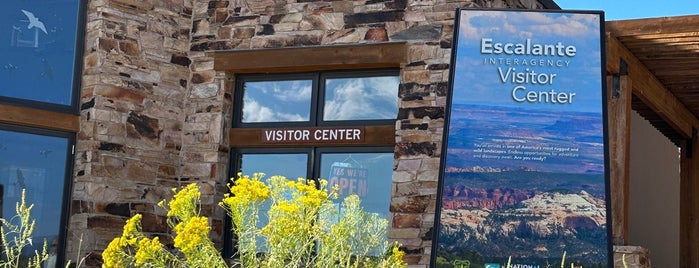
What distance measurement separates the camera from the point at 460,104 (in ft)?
27.6

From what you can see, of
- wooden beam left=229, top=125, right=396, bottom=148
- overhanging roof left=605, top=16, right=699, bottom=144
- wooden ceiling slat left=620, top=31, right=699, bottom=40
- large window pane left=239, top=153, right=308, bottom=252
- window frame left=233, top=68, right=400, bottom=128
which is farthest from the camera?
large window pane left=239, top=153, right=308, bottom=252

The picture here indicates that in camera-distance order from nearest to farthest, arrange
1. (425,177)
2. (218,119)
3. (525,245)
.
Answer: (525,245) < (425,177) < (218,119)

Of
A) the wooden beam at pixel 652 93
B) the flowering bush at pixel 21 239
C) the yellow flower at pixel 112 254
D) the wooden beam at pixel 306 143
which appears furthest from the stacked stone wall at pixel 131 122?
the yellow flower at pixel 112 254

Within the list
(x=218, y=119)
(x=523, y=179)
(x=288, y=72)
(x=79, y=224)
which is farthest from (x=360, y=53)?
(x=79, y=224)

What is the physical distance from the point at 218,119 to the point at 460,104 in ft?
9.75

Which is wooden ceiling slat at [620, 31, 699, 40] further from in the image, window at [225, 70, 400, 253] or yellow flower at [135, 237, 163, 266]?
yellow flower at [135, 237, 163, 266]

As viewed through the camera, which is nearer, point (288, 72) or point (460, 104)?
point (460, 104)

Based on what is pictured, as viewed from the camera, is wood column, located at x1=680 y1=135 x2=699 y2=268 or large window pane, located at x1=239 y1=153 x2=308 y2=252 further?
wood column, located at x1=680 y1=135 x2=699 y2=268

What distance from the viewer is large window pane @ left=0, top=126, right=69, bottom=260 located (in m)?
9.36

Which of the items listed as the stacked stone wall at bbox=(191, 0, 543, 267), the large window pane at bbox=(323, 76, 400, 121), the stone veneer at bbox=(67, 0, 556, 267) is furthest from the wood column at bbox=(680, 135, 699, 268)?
the large window pane at bbox=(323, 76, 400, 121)

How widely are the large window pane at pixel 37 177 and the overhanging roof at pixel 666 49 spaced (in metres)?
5.09

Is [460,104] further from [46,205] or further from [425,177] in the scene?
[46,205]

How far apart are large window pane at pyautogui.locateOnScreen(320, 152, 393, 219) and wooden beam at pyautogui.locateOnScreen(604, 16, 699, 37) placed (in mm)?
2304

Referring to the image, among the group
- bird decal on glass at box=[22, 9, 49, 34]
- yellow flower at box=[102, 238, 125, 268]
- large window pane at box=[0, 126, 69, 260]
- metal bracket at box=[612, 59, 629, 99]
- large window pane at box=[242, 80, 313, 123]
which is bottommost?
yellow flower at box=[102, 238, 125, 268]
